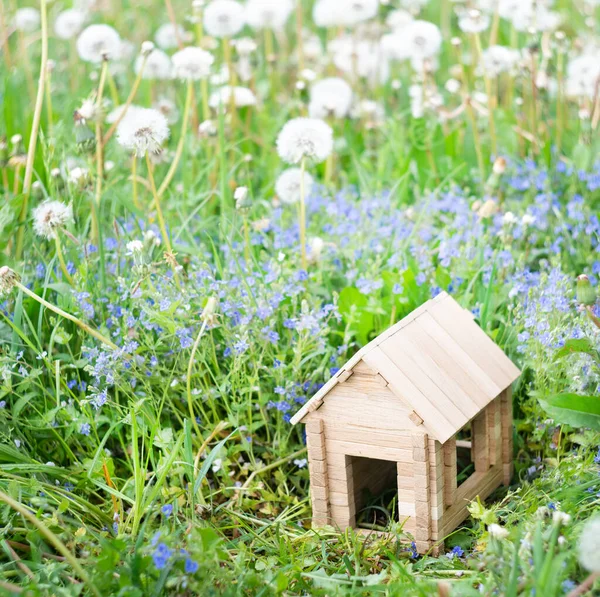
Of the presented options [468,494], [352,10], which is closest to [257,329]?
[468,494]

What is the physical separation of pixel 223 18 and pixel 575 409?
7.29 feet

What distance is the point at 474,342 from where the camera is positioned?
2.25 meters

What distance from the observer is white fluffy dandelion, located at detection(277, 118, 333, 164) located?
2574 millimetres

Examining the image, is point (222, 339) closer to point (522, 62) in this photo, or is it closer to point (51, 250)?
point (51, 250)

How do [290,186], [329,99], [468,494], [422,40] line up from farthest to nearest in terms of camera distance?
[329,99] < [422,40] < [290,186] < [468,494]

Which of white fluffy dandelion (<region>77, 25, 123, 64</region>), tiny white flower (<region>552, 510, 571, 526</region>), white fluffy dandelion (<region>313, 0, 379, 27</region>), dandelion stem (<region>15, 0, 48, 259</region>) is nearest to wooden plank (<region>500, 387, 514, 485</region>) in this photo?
tiny white flower (<region>552, 510, 571, 526</region>)

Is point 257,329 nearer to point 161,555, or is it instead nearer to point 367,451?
point 367,451

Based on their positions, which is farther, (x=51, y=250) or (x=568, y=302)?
(x=51, y=250)

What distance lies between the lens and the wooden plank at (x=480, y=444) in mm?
2250

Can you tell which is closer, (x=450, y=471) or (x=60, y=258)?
(x=450, y=471)

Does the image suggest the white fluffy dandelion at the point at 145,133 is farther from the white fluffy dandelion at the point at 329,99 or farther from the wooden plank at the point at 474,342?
the white fluffy dandelion at the point at 329,99

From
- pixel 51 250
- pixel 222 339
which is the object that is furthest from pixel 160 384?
pixel 51 250

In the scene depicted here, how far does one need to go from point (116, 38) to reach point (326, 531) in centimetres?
209

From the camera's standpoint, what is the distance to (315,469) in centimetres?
211
